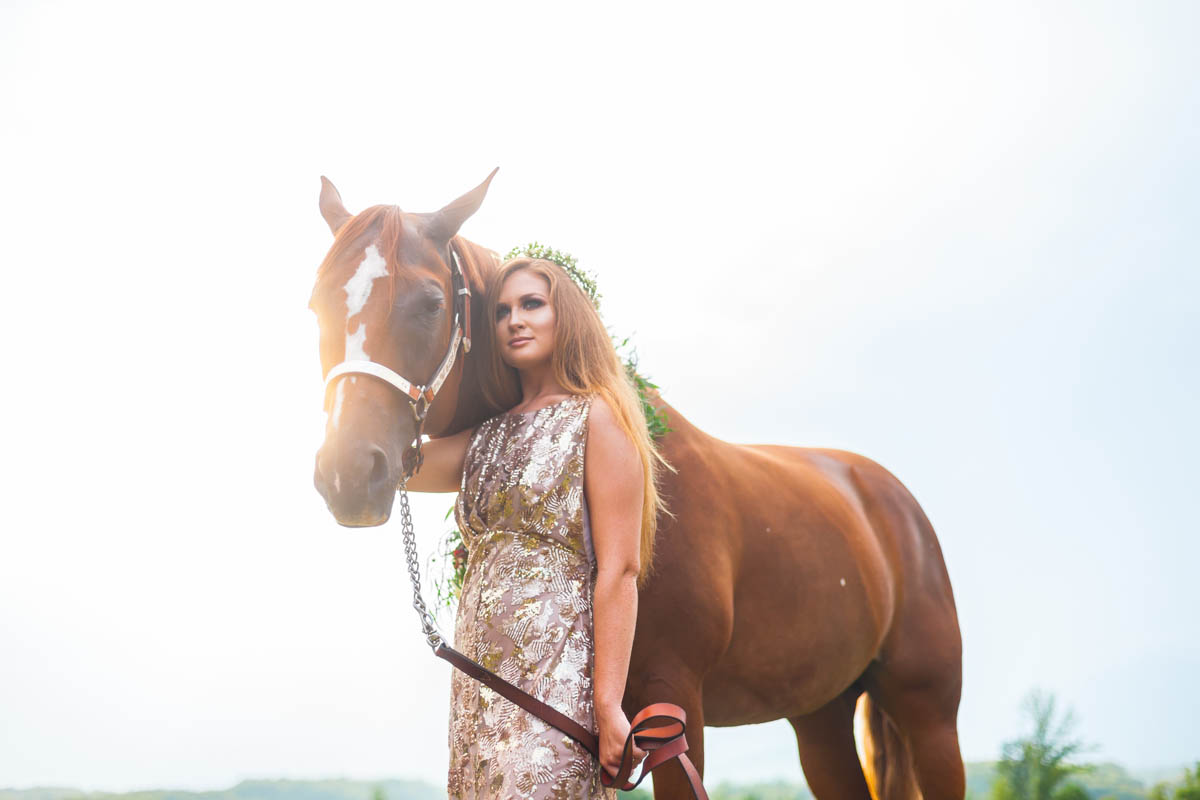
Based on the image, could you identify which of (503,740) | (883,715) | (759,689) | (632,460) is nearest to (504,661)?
(503,740)

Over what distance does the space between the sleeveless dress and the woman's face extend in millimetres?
156

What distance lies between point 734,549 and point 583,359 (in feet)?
3.47

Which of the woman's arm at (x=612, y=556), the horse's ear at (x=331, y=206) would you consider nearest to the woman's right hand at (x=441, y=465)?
the woman's arm at (x=612, y=556)

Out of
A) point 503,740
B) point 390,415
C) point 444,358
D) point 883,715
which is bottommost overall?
point 883,715

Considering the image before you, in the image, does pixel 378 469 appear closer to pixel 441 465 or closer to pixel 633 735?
pixel 441 465

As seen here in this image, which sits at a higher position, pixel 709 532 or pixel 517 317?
pixel 517 317

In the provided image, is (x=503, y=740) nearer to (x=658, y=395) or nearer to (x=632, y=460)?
(x=632, y=460)

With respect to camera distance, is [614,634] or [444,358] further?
[444,358]

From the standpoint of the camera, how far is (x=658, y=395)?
285 cm

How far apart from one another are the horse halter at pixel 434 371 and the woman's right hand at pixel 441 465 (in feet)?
0.45

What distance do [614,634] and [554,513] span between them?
0.27 metres

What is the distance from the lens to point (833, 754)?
404 centimetres

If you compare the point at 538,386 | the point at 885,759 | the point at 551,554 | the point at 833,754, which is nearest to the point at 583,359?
the point at 538,386

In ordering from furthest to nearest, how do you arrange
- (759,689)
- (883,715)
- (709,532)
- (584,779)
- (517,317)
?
1. (883,715)
2. (759,689)
3. (709,532)
4. (517,317)
5. (584,779)
